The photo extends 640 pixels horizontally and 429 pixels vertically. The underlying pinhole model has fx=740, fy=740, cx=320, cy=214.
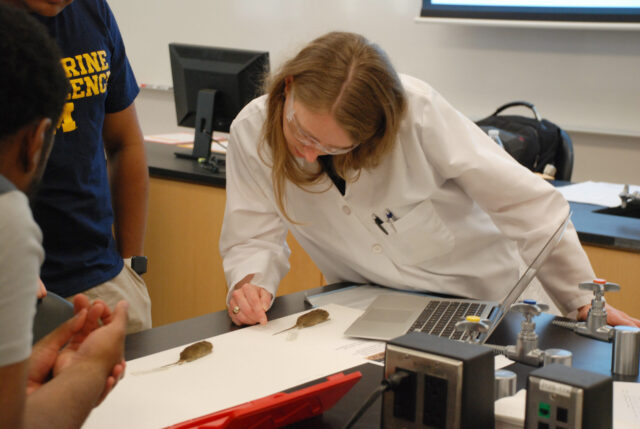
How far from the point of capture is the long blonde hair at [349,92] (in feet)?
4.62

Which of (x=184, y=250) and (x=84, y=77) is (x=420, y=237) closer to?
(x=84, y=77)

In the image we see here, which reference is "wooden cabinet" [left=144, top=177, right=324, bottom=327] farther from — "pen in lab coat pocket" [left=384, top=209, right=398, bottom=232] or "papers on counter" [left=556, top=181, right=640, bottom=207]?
"pen in lab coat pocket" [left=384, top=209, right=398, bottom=232]

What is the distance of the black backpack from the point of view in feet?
10.4

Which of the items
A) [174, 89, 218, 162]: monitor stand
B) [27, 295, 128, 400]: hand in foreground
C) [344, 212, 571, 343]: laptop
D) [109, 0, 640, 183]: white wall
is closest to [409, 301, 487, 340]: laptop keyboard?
[344, 212, 571, 343]: laptop

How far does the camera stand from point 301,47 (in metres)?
1.54

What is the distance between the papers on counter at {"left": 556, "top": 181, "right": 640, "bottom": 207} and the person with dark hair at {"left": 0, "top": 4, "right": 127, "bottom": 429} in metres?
2.01

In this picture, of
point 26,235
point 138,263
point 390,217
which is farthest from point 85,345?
point 138,263

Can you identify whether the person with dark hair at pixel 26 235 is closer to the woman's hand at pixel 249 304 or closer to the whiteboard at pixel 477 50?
the woman's hand at pixel 249 304

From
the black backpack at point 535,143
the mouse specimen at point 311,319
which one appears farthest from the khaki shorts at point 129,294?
the black backpack at point 535,143

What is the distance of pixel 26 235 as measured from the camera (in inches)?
26.1

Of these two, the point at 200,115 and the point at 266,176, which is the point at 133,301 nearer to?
the point at 266,176

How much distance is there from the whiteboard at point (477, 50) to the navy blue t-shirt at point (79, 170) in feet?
7.45

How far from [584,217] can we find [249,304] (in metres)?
1.36

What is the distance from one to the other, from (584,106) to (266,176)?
275 cm
